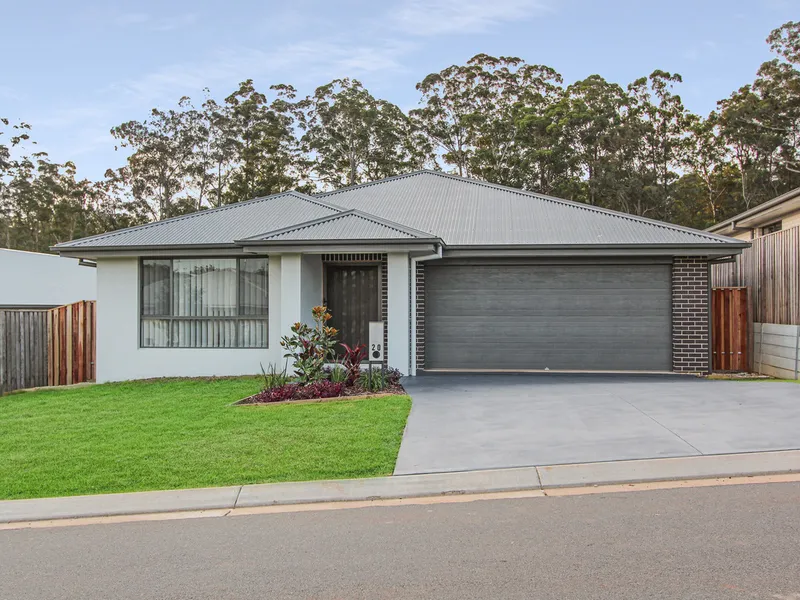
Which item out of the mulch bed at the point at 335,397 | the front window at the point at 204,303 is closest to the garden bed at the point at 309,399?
the mulch bed at the point at 335,397

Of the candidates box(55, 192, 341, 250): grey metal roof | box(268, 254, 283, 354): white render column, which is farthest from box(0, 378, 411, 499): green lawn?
box(55, 192, 341, 250): grey metal roof

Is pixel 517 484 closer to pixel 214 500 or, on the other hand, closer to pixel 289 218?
pixel 214 500

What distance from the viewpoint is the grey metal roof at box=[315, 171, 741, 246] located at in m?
13.1

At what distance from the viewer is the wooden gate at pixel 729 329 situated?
47.6 feet

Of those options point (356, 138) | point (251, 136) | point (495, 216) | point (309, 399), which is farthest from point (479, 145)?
point (309, 399)

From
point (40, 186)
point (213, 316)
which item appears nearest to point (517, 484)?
point (213, 316)

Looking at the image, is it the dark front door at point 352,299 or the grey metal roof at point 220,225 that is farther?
the dark front door at point 352,299

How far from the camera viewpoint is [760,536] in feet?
14.9

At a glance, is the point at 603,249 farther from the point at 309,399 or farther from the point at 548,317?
the point at 309,399

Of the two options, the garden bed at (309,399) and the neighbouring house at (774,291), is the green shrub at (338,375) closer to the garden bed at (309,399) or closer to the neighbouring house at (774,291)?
the garden bed at (309,399)

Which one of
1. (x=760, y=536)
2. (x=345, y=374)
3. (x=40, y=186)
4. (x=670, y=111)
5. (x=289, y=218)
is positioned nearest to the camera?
(x=760, y=536)

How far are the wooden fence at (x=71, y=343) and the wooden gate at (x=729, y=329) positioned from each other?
13894 millimetres

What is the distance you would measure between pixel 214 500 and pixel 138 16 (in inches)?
584

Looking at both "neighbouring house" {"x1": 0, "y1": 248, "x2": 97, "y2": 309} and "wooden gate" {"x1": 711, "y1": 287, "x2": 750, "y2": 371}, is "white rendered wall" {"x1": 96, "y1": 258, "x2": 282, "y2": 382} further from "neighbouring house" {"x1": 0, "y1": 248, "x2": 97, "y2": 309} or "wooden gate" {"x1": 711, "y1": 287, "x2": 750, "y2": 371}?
"wooden gate" {"x1": 711, "y1": 287, "x2": 750, "y2": 371}
